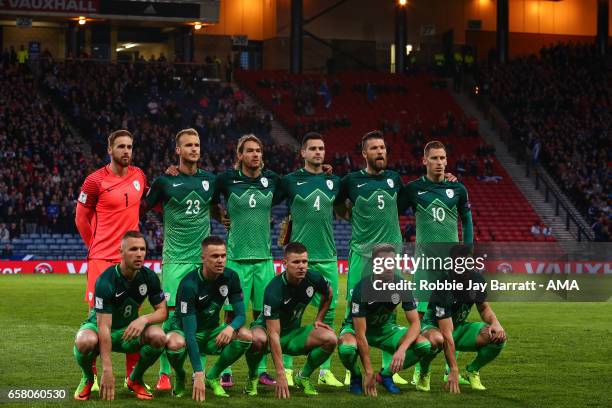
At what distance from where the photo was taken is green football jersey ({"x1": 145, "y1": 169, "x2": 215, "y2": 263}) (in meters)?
11.0

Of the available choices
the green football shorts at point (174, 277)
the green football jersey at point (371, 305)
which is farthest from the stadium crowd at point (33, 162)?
the green football jersey at point (371, 305)

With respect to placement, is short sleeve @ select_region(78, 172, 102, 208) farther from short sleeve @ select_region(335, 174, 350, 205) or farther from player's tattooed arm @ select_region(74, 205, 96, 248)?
short sleeve @ select_region(335, 174, 350, 205)

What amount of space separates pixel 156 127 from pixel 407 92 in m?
13.3

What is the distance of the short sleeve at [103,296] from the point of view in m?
9.73

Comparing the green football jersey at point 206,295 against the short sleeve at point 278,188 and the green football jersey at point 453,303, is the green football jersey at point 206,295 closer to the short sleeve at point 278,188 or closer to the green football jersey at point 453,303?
the short sleeve at point 278,188

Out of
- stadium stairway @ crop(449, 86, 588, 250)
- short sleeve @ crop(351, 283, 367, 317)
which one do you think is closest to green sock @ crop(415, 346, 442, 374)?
short sleeve @ crop(351, 283, 367, 317)

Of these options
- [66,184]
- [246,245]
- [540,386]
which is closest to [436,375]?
[540,386]

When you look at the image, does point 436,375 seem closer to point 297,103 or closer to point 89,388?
point 89,388

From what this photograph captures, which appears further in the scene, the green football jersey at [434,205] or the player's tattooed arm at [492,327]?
the green football jersey at [434,205]

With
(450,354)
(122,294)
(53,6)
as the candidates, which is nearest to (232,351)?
(122,294)

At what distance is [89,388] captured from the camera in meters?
9.80

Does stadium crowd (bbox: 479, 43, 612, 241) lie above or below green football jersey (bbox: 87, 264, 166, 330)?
above

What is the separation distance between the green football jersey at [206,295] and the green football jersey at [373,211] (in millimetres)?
1574

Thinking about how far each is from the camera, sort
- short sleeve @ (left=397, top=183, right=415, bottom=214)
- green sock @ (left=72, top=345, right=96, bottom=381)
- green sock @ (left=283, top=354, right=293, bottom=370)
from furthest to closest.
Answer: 1. short sleeve @ (left=397, top=183, right=415, bottom=214)
2. green sock @ (left=283, top=354, right=293, bottom=370)
3. green sock @ (left=72, top=345, right=96, bottom=381)
